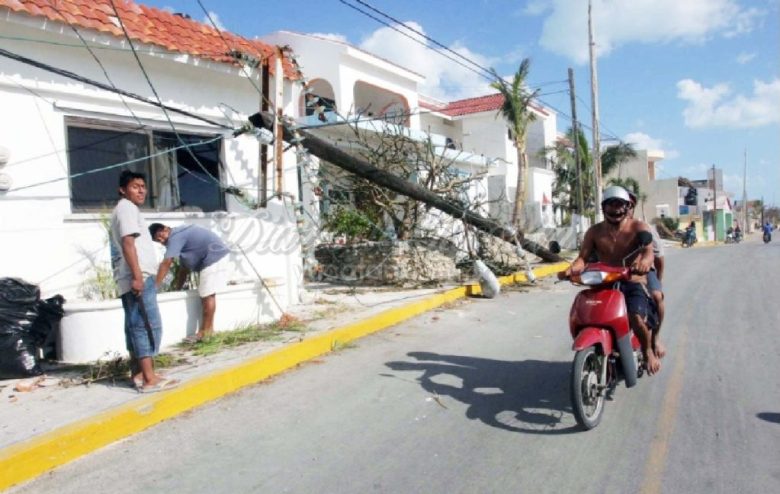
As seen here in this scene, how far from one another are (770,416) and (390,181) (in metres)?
7.37

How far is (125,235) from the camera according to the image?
4535mm

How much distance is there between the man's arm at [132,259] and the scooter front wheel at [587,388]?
128 inches

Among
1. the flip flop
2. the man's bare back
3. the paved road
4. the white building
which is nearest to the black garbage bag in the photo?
the flip flop

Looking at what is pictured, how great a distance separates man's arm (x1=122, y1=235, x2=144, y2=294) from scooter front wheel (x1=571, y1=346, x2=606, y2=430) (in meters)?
3.25

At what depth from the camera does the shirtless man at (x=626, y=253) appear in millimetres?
4449

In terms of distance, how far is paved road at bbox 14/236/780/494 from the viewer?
11.5ft

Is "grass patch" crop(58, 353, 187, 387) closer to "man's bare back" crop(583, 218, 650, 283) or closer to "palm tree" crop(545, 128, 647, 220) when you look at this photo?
"man's bare back" crop(583, 218, 650, 283)

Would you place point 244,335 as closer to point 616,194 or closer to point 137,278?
point 137,278

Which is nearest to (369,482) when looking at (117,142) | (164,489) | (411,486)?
(411,486)

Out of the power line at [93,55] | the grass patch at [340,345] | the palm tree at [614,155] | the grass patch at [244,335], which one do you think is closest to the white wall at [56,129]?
the power line at [93,55]

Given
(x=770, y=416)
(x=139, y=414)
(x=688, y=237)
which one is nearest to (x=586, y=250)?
(x=770, y=416)

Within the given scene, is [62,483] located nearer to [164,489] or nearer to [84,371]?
[164,489]

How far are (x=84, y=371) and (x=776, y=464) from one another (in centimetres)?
558

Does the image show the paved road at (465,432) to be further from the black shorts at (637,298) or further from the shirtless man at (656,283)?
the black shorts at (637,298)
